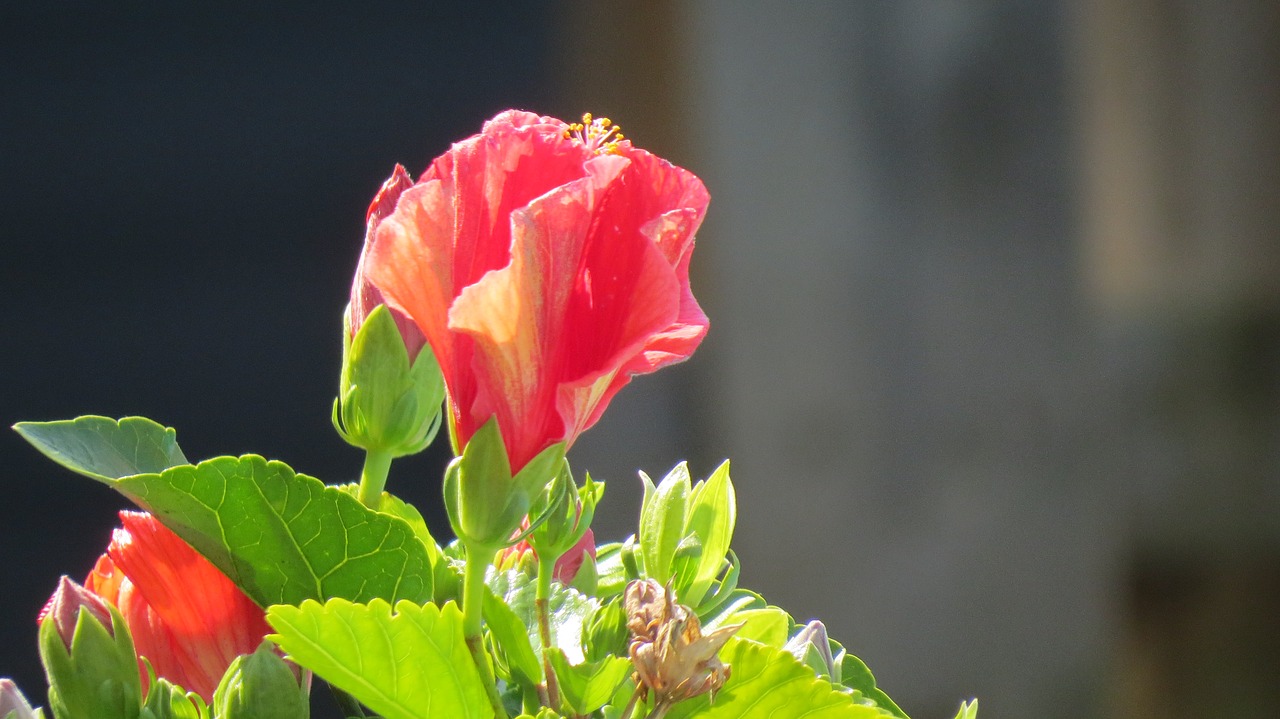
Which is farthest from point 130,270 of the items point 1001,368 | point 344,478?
point 1001,368

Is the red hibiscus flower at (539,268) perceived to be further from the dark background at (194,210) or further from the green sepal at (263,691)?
the dark background at (194,210)

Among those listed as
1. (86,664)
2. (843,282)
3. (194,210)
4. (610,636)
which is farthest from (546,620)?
(194,210)

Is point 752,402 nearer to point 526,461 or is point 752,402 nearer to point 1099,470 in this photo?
point 1099,470

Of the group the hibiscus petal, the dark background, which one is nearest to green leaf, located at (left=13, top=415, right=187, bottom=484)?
the hibiscus petal

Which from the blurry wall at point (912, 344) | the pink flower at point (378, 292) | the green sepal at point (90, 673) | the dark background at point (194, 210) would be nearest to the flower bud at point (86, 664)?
the green sepal at point (90, 673)

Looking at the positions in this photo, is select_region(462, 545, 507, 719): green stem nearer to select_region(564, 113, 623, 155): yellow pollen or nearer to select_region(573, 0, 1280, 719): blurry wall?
select_region(564, 113, 623, 155): yellow pollen
